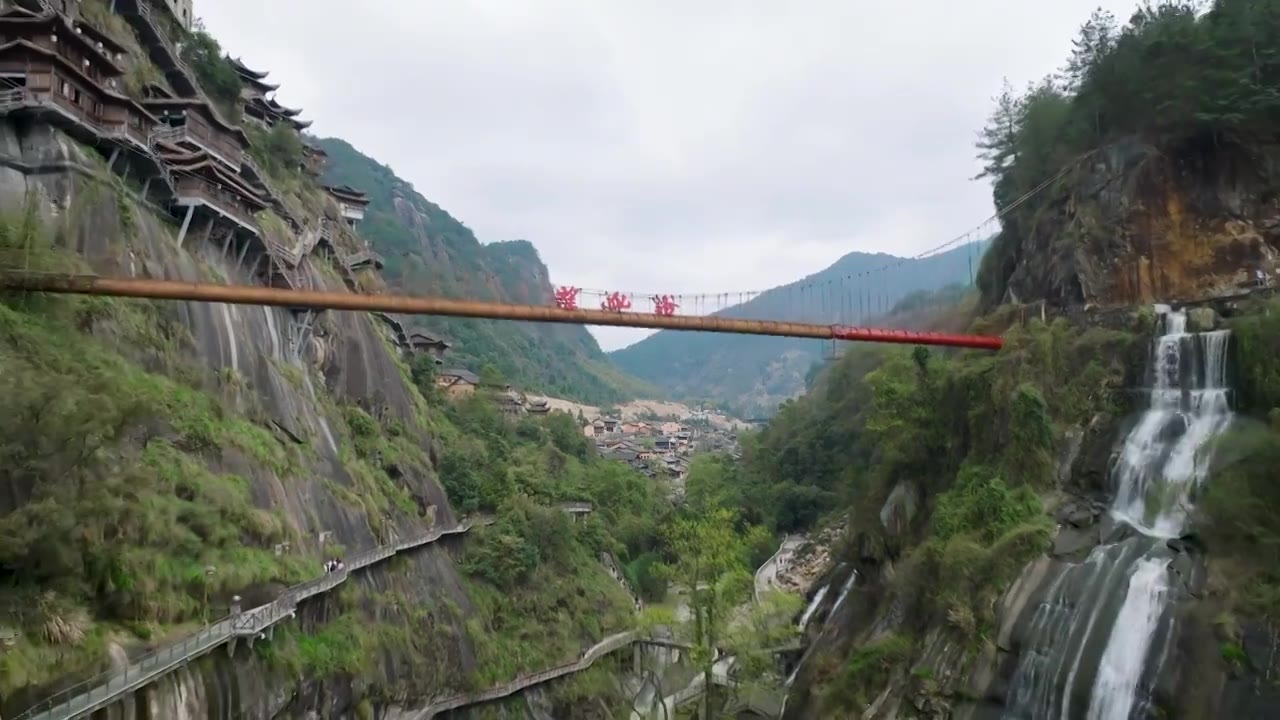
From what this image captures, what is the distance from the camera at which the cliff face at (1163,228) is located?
22.9 m

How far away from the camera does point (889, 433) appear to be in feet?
80.7

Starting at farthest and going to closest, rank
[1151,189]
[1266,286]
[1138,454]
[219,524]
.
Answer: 1. [1151,189]
2. [1266,286]
3. [1138,454]
4. [219,524]

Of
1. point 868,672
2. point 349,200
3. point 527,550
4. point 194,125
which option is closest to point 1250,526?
point 868,672

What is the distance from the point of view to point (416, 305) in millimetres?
16422

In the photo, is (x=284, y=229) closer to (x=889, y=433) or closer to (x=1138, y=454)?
(x=889, y=433)

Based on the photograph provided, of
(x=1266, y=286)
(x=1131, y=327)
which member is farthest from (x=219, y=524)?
(x=1266, y=286)

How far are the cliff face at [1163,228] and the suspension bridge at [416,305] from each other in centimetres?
472

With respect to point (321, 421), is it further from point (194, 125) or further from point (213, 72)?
point (213, 72)

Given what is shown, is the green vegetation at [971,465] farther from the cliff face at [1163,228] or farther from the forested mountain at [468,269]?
the forested mountain at [468,269]

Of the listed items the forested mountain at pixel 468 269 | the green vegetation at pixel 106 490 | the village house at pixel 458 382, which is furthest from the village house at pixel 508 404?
the green vegetation at pixel 106 490

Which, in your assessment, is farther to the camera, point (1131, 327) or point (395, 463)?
point (395, 463)

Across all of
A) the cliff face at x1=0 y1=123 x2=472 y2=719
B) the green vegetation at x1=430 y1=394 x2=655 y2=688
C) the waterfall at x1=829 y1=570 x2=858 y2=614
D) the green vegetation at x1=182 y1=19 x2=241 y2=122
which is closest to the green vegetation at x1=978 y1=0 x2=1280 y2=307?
the waterfall at x1=829 y1=570 x2=858 y2=614

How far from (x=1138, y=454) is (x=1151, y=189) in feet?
35.6

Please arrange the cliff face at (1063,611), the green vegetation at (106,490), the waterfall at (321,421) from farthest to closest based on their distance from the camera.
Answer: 1. the waterfall at (321,421)
2. the cliff face at (1063,611)
3. the green vegetation at (106,490)
